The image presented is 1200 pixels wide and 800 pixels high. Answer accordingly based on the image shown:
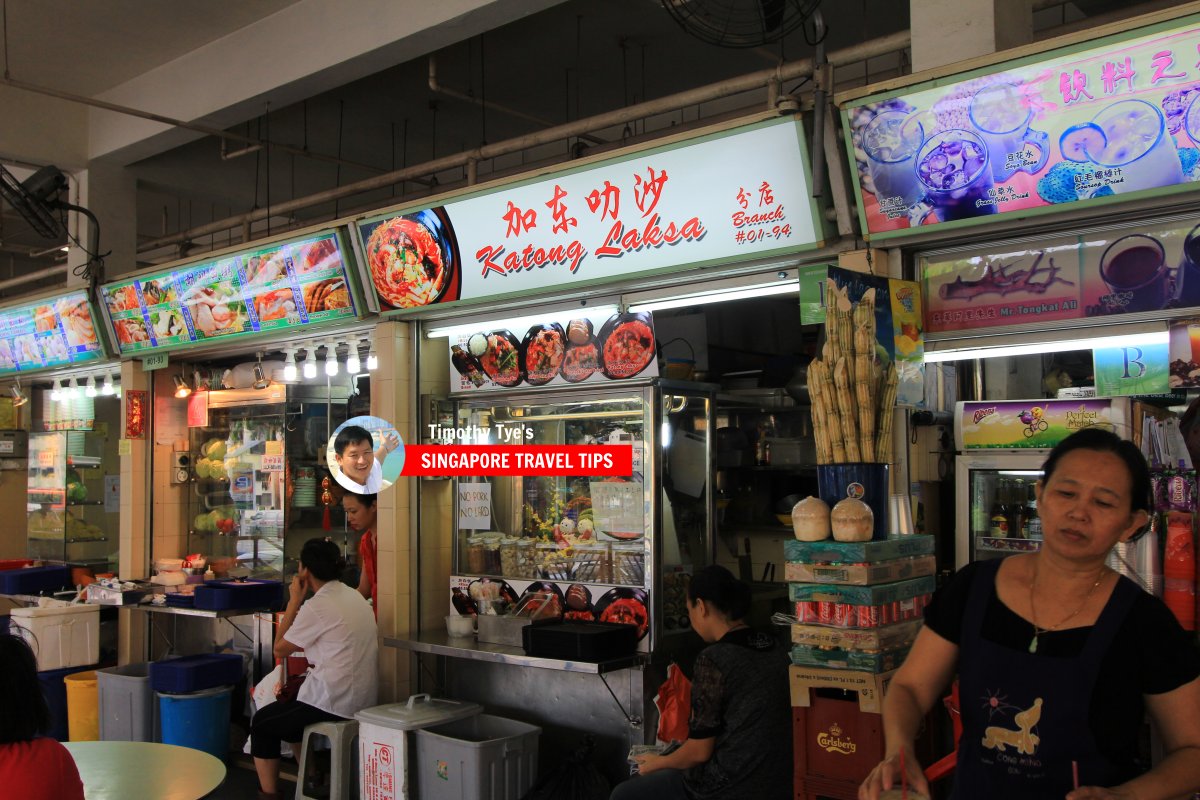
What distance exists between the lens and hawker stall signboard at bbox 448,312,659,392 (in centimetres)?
571

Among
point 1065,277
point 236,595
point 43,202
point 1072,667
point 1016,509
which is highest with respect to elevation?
point 43,202

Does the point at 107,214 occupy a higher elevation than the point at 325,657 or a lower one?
higher

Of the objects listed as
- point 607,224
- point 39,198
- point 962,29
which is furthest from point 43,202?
point 962,29

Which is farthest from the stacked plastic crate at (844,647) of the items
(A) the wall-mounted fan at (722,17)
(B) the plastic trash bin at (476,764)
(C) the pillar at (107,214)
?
(C) the pillar at (107,214)

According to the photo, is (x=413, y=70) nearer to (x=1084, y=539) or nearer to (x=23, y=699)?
(x=23, y=699)

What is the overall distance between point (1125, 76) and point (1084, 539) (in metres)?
2.20

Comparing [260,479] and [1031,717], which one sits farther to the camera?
[260,479]

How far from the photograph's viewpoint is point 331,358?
714 centimetres

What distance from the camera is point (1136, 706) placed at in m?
1.98

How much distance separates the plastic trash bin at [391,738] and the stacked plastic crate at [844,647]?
7.54 feet

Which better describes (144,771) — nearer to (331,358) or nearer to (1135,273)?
(331,358)

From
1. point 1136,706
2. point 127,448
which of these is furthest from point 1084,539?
point 127,448

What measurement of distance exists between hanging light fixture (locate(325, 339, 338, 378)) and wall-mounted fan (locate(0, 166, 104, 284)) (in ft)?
7.09

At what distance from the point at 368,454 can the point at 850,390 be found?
11.6ft
